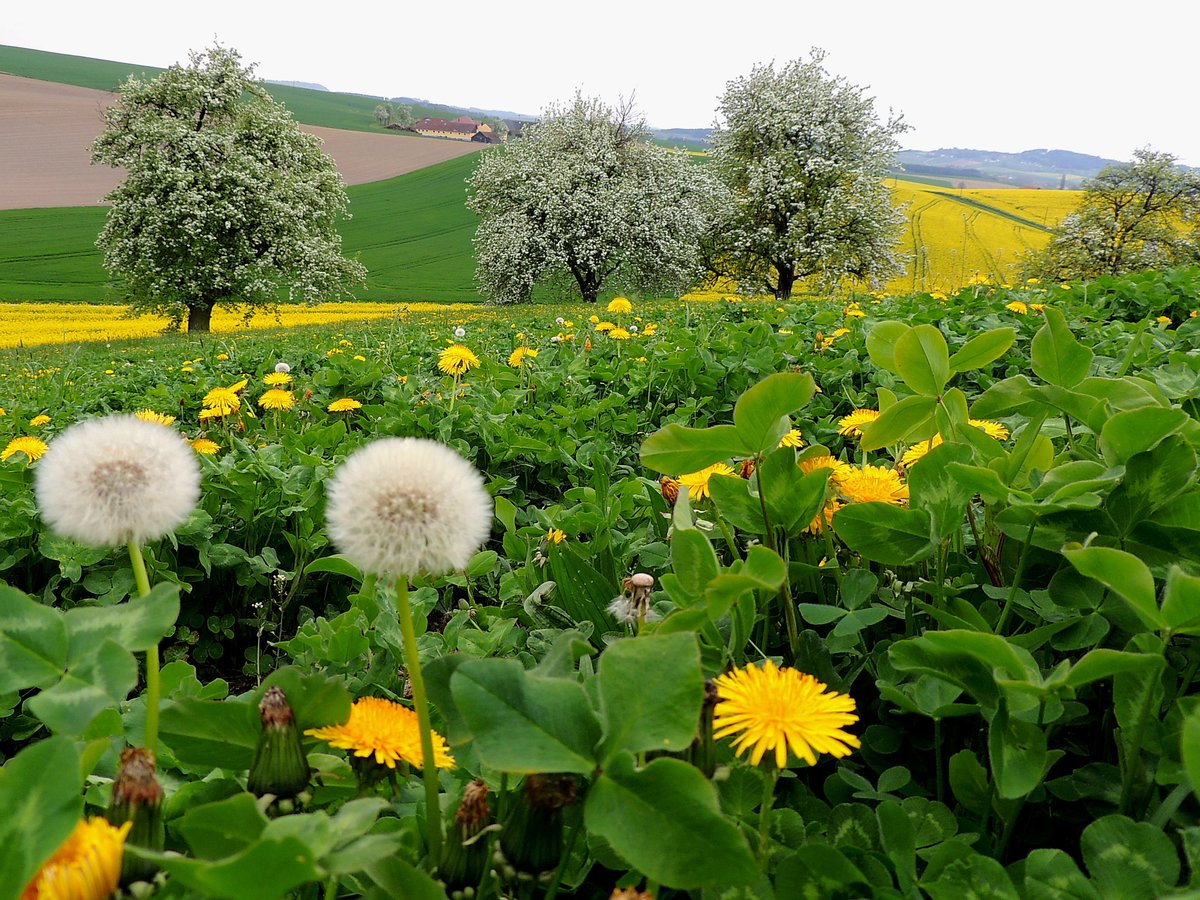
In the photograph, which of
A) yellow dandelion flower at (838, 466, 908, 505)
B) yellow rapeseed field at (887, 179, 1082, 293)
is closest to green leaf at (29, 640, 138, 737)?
yellow dandelion flower at (838, 466, 908, 505)

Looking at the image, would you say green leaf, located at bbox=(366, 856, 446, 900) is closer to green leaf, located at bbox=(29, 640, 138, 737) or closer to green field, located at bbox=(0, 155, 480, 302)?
green leaf, located at bbox=(29, 640, 138, 737)

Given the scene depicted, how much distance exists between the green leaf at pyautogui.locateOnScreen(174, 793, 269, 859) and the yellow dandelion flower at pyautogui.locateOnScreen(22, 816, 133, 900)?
0.15 feet

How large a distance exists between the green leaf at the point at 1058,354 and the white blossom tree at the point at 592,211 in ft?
87.1

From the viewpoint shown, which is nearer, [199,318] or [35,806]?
[35,806]

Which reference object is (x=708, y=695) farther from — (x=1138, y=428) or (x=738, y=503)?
(x=1138, y=428)

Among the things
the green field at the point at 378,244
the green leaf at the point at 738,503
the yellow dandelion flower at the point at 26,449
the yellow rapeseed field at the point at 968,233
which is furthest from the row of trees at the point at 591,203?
the green leaf at the point at 738,503

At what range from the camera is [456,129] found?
89.0m

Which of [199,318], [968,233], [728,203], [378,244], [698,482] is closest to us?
[698,482]

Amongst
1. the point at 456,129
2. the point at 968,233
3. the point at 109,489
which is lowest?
the point at 109,489

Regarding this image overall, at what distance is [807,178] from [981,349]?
2826 centimetres

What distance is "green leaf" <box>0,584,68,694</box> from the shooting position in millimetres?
642

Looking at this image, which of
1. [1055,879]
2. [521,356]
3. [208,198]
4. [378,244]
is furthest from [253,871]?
[378,244]

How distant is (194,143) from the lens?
69.2ft

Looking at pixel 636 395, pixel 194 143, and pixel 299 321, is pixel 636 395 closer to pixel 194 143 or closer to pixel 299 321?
pixel 194 143
